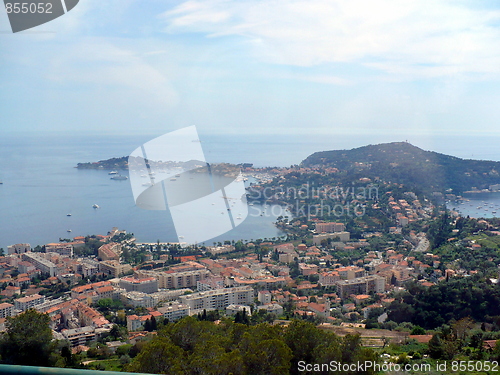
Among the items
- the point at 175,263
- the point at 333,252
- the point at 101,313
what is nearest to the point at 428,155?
the point at 333,252

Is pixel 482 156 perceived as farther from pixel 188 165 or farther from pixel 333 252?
pixel 188 165

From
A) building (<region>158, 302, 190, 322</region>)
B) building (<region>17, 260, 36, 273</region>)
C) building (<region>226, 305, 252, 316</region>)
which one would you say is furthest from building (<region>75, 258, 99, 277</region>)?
building (<region>226, 305, 252, 316</region>)

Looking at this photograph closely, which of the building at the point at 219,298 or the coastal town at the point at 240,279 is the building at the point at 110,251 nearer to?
the coastal town at the point at 240,279

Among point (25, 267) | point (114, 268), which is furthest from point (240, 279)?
point (25, 267)

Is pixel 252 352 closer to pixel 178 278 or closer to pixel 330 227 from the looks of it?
pixel 178 278

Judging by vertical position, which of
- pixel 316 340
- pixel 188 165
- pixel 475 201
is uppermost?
pixel 188 165

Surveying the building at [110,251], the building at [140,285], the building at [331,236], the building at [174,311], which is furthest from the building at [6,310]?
the building at [331,236]
